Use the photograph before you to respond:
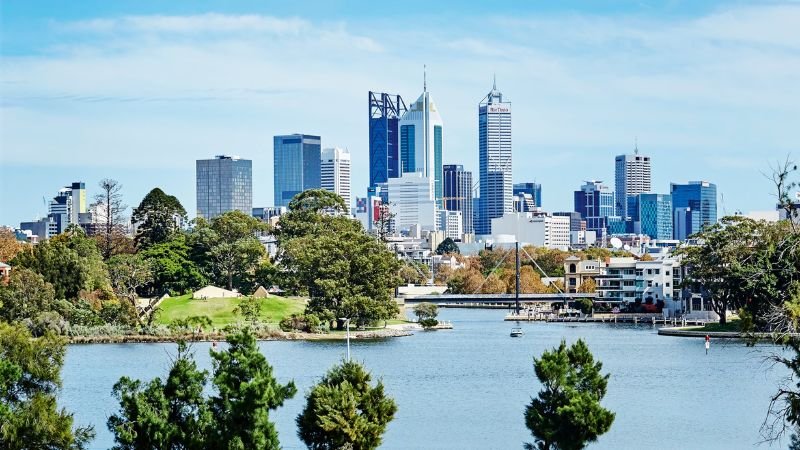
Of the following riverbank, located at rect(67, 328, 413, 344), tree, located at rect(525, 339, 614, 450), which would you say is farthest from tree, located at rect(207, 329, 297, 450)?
riverbank, located at rect(67, 328, 413, 344)

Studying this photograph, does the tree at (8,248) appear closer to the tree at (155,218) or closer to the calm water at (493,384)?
the tree at (155,218)

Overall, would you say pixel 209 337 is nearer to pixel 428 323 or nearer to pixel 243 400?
pixel 428 323

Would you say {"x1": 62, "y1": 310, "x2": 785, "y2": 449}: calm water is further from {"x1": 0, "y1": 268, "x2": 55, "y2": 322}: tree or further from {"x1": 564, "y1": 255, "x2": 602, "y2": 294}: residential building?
{"x1": 564, "y1": 255, "x2": 602, "y2": 294}: residential building

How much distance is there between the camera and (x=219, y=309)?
81875 millimetres

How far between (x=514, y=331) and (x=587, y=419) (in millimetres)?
59874

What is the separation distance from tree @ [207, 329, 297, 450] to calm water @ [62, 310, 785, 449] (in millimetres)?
9202

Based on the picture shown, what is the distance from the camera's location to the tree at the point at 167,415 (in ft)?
82.3

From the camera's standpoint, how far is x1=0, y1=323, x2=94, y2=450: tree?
25.2m

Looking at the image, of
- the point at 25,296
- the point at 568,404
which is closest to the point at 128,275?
the point at 25,296

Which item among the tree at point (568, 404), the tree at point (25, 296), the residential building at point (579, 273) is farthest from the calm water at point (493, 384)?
the residential building at point (579, 273)

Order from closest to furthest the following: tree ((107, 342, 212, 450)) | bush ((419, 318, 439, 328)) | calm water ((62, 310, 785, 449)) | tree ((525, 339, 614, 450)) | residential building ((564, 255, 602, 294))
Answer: tree ((107, 342, 212, 450))
tree ((525, 339, 614, 450))
calm water ((62, 310, 785, 449))
bush ((419, 318, 439, 328))
residential building ((564, 255, 602, 294))

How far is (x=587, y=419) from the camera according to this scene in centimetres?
2630

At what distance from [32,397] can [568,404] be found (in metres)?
10.1

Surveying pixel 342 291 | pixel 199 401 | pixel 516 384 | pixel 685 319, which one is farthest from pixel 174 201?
pixel 199 401
